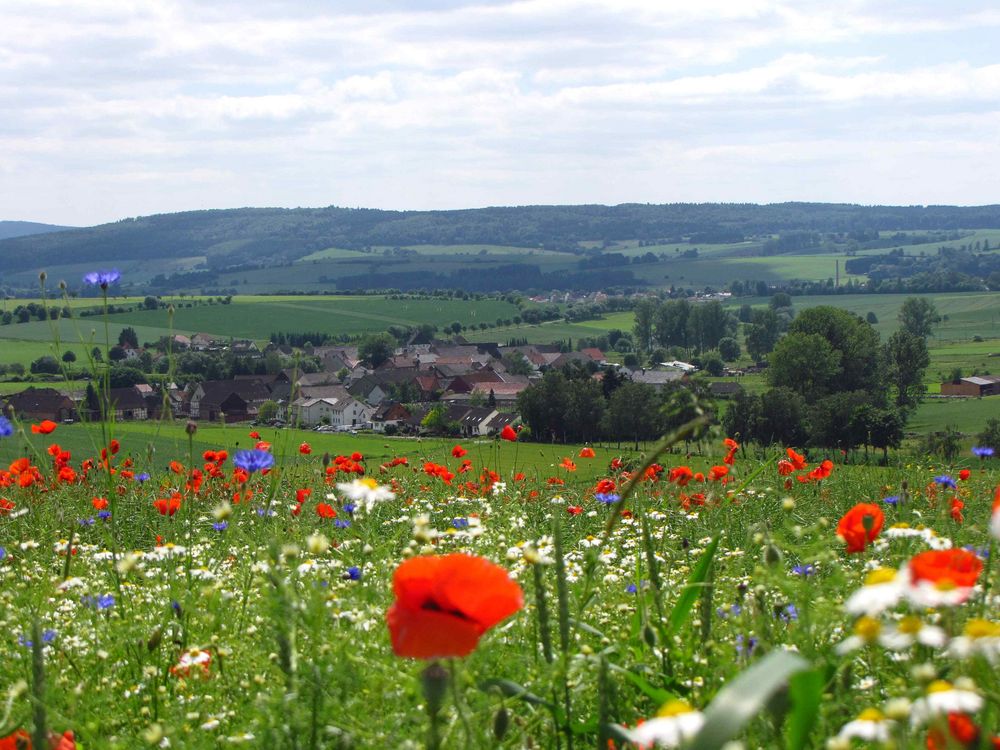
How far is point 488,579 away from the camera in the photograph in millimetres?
2000

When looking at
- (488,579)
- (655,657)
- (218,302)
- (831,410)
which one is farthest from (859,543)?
(218,302)

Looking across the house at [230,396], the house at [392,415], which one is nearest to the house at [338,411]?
the house at [392,415]

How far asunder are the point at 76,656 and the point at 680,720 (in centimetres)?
248

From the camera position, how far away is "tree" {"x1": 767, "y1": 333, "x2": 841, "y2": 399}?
2186 inches

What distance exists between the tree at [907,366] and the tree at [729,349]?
36481mm

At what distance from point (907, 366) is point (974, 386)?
7.89 m

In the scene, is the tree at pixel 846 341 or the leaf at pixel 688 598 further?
the tree at pixel 846 341

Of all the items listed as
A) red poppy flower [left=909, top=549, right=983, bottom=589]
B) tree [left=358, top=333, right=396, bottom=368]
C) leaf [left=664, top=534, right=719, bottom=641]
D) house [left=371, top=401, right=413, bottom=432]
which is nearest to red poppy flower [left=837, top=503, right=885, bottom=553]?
leaf [left=664, top=534, right=719, bottom=641]

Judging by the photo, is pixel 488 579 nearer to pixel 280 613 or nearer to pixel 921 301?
pixel 280 613

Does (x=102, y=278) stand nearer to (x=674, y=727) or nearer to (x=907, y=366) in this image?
(x=674, y=727)

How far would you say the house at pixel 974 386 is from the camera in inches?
2815

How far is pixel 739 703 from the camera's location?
152cm

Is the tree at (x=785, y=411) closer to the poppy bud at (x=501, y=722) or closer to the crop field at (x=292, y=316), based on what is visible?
the poppy bud at (x=501, y=722)

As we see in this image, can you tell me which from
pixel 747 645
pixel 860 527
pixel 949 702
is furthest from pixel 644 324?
pixel 949 702
